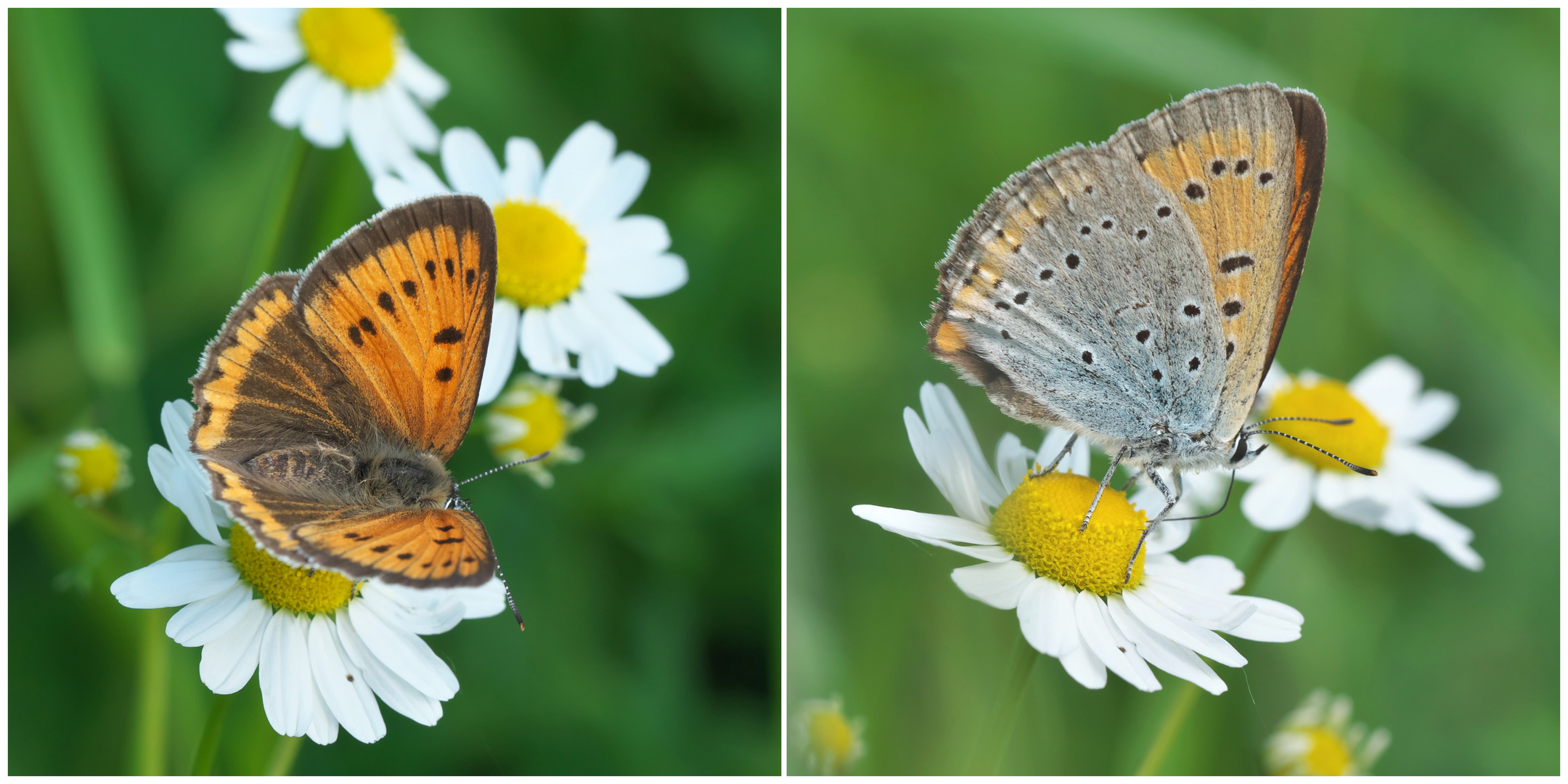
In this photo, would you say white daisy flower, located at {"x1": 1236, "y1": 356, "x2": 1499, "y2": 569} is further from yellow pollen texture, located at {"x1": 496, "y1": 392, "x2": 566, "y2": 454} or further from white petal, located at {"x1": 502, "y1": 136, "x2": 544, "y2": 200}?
white petal, located at {"x1": 502, "y1": 136, "x2": 544, "y2": 200}

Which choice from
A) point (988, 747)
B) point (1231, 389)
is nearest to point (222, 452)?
point (988, 747)

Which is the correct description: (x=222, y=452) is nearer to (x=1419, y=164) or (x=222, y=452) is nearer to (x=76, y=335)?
(x=76, y=335)

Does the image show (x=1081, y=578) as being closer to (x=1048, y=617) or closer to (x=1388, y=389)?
(x=1048, y=617)

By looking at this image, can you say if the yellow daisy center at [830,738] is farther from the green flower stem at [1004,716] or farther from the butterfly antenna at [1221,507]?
the butterfly antenna at [1221,507]

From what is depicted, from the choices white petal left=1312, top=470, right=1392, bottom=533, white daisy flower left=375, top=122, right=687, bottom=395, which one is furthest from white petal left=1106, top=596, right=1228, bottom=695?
white daisy flower left=375, top=122, right=687, bottom=395

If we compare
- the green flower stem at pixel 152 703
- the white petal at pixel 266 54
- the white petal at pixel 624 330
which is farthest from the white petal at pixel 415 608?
the white petal at pixel 266 54

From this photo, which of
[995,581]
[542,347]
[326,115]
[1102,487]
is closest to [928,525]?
[995,581]
